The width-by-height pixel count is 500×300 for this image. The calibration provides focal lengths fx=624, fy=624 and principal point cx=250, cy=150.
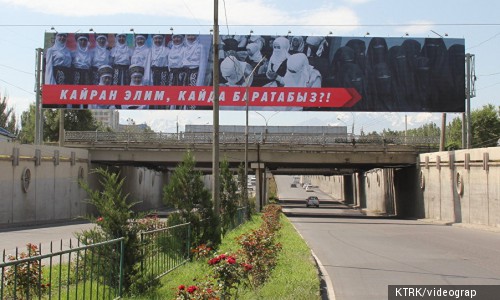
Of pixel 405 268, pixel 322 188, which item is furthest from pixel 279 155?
pixel 322 188

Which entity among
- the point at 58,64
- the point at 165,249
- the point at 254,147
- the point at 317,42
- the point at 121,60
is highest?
the point at 317,42

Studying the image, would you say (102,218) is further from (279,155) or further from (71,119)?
(71,119)

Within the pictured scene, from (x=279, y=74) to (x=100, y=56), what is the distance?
42.1 feet

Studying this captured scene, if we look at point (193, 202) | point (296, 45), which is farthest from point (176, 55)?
point (193, 202)

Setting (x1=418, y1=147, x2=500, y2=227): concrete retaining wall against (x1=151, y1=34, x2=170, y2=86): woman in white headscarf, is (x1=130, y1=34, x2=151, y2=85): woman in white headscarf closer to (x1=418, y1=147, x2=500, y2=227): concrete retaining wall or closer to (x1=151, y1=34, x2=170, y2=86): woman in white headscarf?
(x1=151, y1=34, x2=170, y2=86): woman in white headscarf

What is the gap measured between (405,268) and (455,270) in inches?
46.3

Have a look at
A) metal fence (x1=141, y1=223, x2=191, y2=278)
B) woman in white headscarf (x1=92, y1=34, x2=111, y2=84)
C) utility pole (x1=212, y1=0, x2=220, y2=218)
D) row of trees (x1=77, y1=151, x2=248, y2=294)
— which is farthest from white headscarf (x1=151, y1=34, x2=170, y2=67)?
metal fence (x1=141, y1=223, x2=191, y2=278)

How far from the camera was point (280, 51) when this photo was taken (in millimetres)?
43938

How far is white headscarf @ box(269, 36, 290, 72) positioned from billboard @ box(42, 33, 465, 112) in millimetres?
70

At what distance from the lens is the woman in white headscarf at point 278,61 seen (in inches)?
1722

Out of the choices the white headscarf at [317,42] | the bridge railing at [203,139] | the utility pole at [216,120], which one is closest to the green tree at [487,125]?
the bridge railing at [203,139]

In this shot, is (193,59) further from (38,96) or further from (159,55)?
(38,96)

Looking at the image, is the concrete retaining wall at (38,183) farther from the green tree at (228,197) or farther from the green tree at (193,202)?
the green tree at (193,202)

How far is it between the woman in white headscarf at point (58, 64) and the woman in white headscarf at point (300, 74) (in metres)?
15.6
